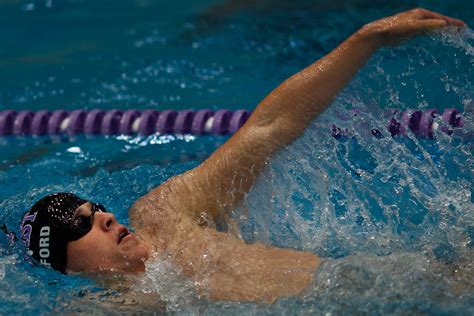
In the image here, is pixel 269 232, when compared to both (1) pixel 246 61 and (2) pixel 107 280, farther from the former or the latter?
(1) pixel 246 61

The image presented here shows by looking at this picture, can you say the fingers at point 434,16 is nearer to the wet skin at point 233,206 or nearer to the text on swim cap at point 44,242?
the wet skin at point 233,206

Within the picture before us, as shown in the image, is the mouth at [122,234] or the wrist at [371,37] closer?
the mouth at [122,234]

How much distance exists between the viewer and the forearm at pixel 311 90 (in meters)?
2.59

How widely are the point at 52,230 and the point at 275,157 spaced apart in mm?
769

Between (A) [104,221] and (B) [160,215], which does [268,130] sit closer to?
(B) [160,215]

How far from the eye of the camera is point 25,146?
4.32 m

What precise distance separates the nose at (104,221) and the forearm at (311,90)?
1.95ft

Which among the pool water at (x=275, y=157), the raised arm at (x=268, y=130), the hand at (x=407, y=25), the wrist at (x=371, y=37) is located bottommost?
the pool water at (x=275, y=157)

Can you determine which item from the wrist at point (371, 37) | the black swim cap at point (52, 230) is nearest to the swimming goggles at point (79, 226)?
the black swim cap at point (52, 230)

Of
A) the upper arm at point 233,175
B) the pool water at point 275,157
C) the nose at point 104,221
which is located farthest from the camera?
the upper arm at point 233,175

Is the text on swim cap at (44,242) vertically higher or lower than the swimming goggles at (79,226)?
lower

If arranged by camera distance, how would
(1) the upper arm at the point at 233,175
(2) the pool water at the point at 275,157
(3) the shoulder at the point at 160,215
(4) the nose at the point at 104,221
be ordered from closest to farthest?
(2) the pool water at the point at 275,157, (4) the nose at the point at 104,221, (3) the shoulder at the point at 160,215, (1) the upper arm at the point at 233,175

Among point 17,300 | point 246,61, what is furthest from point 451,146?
point 246,61

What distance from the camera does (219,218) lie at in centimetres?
272
